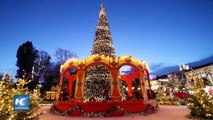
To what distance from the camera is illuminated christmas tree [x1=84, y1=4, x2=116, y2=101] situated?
707 inches

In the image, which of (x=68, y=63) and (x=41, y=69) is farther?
(x=41, y=69)

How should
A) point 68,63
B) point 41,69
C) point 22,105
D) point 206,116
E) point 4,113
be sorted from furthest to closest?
point 41,69 → point 68,63 → point 206,116 → point 4,113 → point 22,105

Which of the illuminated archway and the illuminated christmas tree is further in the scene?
the illuminated christmas tree

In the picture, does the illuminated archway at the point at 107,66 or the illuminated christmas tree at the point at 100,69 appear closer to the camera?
the illuminated archway at the point at 107,66

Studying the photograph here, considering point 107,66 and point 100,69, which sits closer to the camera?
point 107,66

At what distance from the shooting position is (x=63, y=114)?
42.1 ft

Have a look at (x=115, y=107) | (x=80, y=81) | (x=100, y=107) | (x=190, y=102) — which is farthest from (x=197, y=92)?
(x=80, y=81)

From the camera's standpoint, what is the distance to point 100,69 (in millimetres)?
18625

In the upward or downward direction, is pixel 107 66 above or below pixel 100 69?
below

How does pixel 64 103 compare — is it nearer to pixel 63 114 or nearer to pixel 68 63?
pixel 63 114

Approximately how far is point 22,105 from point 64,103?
848 centimetres

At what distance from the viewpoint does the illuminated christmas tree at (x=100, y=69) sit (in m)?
18.0

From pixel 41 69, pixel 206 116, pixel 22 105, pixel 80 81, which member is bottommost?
pixel 206 116

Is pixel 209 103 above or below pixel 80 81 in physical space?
below
